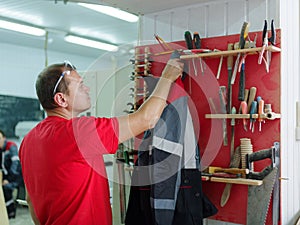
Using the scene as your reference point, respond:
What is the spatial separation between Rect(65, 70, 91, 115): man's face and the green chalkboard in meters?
5.26

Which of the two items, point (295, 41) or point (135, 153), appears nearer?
point (295, 41)

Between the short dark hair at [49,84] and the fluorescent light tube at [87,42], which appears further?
the fluorescent light tube at [87,42]

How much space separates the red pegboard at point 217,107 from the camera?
192 centimetres

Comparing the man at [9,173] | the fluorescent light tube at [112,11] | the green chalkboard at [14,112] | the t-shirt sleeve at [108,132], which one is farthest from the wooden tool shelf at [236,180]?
the green chalkboard at [14,112]

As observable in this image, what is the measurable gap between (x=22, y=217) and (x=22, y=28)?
291 cm

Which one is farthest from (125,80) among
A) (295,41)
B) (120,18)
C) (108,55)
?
(120,18)

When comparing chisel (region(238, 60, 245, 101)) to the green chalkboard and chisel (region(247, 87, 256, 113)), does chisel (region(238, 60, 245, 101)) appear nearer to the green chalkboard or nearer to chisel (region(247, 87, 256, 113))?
chisel (region(247, 87, 256, 113))

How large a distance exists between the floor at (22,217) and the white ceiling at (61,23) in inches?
108

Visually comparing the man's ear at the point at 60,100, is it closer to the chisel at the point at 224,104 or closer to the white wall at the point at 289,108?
the chisel at the point at 224,104

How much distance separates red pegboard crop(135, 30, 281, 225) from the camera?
1.92 m

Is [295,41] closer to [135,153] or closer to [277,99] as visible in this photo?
[277,99]

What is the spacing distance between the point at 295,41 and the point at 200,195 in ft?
3.18

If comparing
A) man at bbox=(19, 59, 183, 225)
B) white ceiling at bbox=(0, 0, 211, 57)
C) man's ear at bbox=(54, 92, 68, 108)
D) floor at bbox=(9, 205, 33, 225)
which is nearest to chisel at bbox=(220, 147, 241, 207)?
man at bbox=(19, 59, 183, 225)

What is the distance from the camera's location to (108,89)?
2.49m
